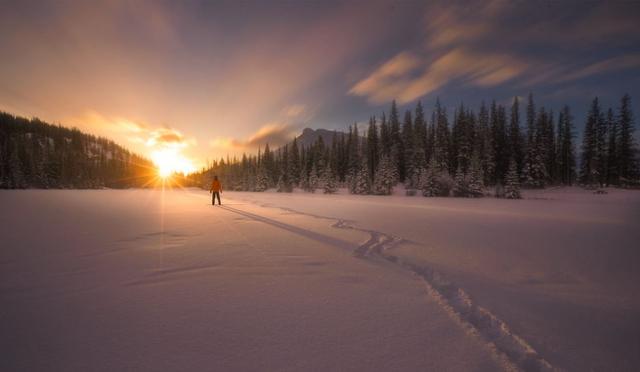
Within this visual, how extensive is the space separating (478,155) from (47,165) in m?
117

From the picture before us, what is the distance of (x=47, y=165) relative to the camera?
240ft

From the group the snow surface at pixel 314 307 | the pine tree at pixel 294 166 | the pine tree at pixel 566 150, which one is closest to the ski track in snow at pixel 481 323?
the snow surface at pixel 314 307

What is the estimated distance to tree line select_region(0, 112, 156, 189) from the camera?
68.4 meters

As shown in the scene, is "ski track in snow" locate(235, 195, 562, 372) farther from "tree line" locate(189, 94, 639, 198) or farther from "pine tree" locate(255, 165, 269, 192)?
"pine tree" locate(255, 165, 269, 192)

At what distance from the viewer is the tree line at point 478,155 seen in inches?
1506

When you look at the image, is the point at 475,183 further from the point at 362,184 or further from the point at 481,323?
the point at 481,323

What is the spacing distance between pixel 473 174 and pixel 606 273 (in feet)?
99.5

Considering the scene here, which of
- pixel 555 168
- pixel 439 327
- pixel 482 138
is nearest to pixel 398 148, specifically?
pixel 482 138

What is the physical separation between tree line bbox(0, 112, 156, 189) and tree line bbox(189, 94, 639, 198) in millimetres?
64676

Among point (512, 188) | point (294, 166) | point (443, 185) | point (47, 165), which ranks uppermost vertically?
point (47, 165)

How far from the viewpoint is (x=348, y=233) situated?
6.62m

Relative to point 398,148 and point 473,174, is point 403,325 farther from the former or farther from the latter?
point 398,148

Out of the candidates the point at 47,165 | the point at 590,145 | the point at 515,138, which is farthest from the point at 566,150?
the point at 47,165

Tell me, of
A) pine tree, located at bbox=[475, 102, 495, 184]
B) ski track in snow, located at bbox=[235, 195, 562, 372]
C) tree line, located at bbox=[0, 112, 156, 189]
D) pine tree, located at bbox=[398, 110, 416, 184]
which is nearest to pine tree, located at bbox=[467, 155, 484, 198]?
pine tree, located at bbox=[475, 102, 495, 184]
